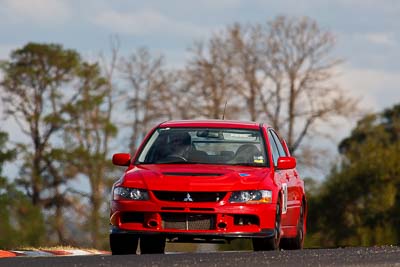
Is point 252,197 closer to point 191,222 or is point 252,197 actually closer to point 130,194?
point 191,222

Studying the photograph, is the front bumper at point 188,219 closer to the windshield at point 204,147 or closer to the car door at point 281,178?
the car door at point 281,178

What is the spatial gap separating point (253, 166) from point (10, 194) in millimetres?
45491

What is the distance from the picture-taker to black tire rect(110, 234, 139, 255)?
13538 millimetres

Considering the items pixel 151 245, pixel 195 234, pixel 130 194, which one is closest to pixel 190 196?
pixel 195 234

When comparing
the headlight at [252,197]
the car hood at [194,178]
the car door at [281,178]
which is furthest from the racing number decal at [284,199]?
the headlight at [252,197]

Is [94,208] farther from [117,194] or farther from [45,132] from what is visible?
[117,194]

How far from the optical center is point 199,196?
43.3 ft

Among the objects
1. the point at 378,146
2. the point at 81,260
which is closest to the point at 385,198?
the point at 378,146

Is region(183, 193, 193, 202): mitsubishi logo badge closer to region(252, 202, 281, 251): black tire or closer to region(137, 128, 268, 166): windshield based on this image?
region(252, 202, 281, 251): black tire

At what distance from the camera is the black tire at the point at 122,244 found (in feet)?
44.4

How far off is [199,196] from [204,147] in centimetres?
156

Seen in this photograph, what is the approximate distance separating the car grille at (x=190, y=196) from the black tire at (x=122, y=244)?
565 millimetres

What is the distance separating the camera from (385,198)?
51031 mm

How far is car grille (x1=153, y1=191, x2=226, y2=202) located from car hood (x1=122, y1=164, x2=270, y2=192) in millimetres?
56
